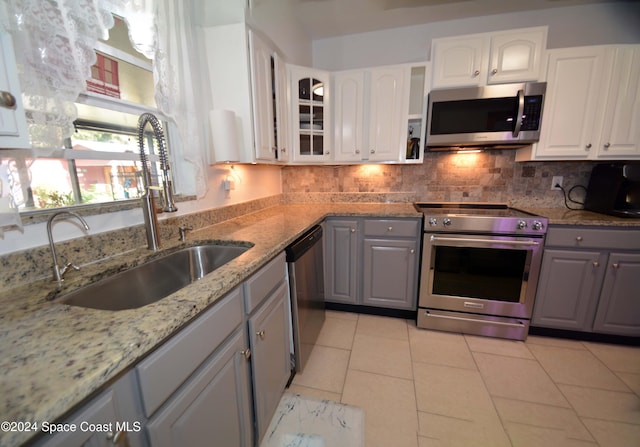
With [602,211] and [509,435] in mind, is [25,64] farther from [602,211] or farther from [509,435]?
[602,211]

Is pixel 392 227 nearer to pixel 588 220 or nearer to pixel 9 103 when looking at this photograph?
pixel 588 220

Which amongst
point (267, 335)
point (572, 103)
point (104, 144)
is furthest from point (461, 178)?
point (104, 144)

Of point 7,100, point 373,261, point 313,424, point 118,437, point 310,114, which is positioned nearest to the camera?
point 118,437

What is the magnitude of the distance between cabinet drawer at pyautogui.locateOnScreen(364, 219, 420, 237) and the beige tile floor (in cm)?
83

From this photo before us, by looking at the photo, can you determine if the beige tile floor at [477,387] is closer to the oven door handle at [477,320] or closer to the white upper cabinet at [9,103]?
the oven door handle at [477,320]

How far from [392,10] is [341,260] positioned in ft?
7.35

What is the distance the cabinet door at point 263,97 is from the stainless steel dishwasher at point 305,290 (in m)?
0.71

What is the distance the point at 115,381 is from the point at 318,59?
10.0ft

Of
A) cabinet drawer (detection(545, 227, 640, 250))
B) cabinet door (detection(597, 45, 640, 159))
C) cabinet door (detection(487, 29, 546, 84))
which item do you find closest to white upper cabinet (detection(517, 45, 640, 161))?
cabinet door (detection(597, 45, 640, 159))

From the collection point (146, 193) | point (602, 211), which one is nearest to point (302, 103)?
point (146, 193)

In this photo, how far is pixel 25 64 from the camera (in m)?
0.76

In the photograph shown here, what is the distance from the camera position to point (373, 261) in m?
2.22

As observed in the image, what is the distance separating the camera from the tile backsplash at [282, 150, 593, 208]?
2.29 meters

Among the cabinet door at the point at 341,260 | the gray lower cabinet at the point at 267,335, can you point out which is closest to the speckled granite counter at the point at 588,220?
the cabinet door at the point at 341,260
